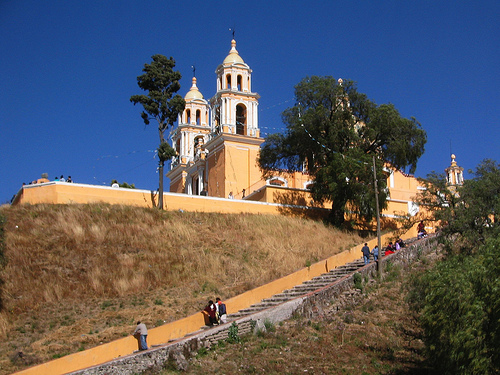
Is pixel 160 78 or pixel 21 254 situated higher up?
pixel 160 78

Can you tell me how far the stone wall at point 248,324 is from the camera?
50.8ft

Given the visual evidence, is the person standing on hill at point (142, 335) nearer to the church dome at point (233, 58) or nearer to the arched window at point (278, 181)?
the arched window at point (278, 181)

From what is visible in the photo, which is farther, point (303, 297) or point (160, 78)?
point (160, 78)

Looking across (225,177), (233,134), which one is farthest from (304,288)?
(233,134)

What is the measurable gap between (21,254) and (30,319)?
3639 mm

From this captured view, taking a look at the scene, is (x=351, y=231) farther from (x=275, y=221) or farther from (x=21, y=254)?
(x=21, y=254)

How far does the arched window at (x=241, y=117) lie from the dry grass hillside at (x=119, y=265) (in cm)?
1227

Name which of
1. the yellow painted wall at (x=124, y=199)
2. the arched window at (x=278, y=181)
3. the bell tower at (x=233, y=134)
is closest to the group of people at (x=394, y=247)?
the yellow painted wall at (x=124, y=199)

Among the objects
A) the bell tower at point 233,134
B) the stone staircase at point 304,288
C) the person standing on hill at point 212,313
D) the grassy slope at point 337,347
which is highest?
the bell tower at point 233,134

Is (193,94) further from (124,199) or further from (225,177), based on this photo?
(124,199)

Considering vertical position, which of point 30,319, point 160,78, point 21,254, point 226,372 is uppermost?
point 160,78

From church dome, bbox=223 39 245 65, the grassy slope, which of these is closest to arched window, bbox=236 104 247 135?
church dome, bbox=223 39 245 65

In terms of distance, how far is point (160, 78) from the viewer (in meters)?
30.5

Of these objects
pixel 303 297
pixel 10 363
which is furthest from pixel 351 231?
pixel 10 363
